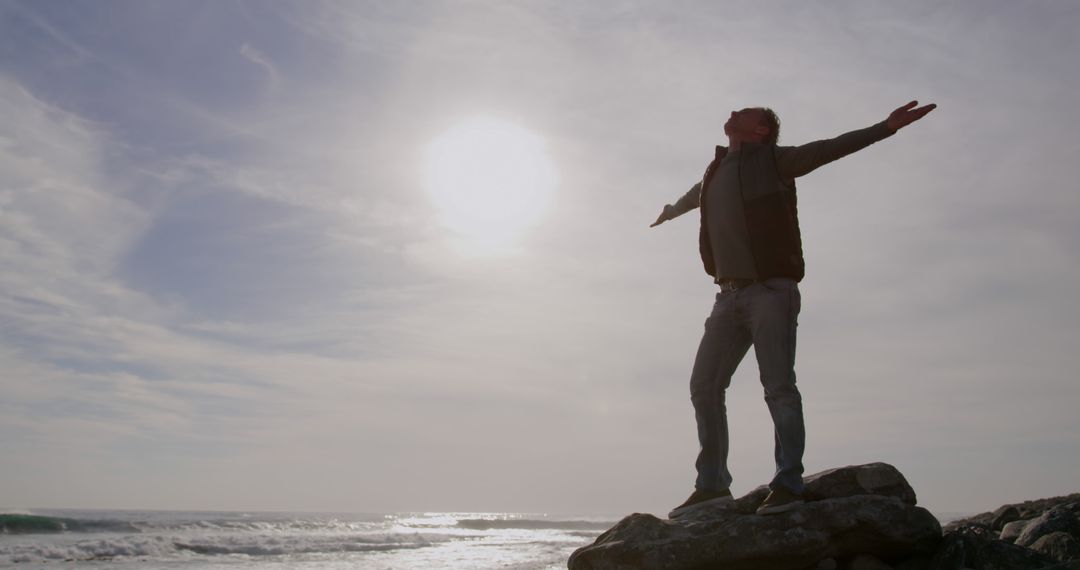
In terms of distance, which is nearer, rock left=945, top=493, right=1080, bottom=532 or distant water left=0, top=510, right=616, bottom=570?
rock left=945, top=493, right=1080, bottom=532

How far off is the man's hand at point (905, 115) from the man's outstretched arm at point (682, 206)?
5.30 feet

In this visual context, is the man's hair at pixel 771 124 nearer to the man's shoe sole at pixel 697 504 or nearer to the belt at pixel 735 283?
the belt at pixel 735 283

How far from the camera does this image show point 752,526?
553cm

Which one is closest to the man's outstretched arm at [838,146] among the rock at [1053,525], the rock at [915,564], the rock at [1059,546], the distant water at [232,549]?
the rock at [915,564]

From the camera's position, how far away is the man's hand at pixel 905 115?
5.26m

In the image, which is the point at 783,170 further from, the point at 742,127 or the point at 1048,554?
the point at 1048,554

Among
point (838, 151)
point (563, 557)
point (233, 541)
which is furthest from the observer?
point (233, 541)

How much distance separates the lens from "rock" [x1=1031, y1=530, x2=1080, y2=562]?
19.1 feet

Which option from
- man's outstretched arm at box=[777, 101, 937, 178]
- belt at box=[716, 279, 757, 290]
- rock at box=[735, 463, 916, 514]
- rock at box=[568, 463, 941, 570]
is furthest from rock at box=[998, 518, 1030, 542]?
man's outstretched arm at box=[777, 101, 937, 178]

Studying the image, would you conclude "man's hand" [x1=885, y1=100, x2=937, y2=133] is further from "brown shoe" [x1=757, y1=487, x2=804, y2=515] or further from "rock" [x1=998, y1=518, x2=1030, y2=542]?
"rock" [x1=998, y1=518, x2=1030, y2=542]

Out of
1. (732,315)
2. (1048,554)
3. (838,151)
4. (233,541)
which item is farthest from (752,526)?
(233,541)

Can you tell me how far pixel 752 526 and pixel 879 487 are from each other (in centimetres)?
125

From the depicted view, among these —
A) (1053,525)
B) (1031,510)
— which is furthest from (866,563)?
(1031,510)

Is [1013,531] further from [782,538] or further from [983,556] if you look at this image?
[782,538]
